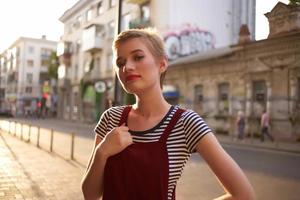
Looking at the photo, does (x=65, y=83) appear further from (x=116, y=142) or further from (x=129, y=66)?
(x=116, y=142)

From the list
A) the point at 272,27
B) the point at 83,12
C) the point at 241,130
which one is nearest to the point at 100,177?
the point at 241,130

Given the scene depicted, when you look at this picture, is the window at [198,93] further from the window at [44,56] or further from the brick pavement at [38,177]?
the window at [44,56]

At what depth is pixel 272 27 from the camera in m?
24.0

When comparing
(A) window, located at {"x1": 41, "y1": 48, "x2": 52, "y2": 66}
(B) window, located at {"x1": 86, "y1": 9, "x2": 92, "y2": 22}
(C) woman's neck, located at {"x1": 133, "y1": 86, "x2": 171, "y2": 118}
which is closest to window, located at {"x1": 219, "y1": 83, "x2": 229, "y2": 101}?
(C) woman's neck, located at {"x1": 133, "y1": 86, "x2": 171, "y2": 118}

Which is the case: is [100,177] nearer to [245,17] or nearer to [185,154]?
[185,154]

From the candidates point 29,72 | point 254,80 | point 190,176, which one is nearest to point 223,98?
point 254,80

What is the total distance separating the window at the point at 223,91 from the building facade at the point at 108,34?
6079 millimetres

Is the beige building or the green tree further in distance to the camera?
the green tree

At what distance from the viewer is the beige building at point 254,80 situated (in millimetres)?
21250

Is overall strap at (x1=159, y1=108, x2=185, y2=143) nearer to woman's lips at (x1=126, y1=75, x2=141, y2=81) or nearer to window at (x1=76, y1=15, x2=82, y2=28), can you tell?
woman's lips at (x1=126, y1=75, x2=141, y2=81)

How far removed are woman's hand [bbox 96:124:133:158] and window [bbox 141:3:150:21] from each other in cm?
3432

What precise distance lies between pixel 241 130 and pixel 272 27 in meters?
7.18

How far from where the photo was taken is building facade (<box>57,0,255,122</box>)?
34812mm

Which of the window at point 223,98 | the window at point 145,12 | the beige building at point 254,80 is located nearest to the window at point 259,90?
the beige building at point 254,80
